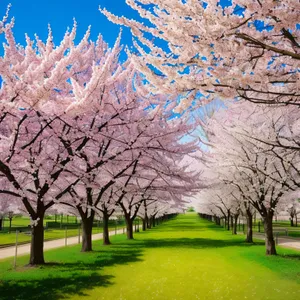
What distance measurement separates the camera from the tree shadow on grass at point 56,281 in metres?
8.79

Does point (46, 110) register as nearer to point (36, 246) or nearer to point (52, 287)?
point (52, 287)

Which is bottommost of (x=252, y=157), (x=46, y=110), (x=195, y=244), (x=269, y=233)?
(x=195, y=244)

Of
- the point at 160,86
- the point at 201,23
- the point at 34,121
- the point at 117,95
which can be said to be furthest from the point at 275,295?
the point at 34,121

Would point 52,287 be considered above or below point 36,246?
below

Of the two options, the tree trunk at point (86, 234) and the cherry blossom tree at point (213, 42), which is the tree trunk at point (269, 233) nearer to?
the tree trunk at point (86, 234)

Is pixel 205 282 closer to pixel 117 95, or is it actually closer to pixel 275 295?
pixel 275 295

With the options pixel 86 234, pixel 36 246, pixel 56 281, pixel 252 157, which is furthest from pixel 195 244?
pixel 56 281

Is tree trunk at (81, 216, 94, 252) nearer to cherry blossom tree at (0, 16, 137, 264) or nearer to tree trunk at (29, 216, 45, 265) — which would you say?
cherry blossom tree at (0, 16, 137, 264)

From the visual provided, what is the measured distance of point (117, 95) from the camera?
42.8ft

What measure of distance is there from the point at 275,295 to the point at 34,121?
10.1 meters

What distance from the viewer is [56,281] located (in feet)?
34.0

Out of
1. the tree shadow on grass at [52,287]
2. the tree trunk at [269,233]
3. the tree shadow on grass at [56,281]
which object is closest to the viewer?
the tree shadow on grass at [52,287]

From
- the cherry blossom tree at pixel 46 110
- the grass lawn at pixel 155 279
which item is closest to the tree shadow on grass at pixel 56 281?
the grass lawn at pixel 155 279

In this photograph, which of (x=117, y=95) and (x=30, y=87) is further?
(x=117, y=95)
